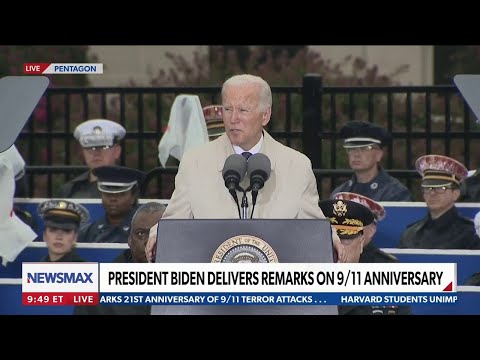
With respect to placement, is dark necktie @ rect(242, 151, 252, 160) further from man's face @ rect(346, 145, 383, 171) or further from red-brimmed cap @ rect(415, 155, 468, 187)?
red-brimmed cap @ rect(415, 155, 468, 187)

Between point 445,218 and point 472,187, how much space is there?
22 cm

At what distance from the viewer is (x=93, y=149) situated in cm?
972

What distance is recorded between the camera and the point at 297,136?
9.64 meters

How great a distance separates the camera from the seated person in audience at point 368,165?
9648 millimetres

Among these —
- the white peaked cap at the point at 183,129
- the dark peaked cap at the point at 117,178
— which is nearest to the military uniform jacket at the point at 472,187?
the white peaked cap at the point at 183,129

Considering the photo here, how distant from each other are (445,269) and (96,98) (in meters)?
2.08

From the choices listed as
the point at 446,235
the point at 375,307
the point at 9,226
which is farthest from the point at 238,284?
the point at 9,226

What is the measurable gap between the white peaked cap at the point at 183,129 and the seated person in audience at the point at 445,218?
1224mm

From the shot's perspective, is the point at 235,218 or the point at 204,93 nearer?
the point at 235,218

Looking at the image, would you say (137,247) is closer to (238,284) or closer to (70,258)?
(70,258)

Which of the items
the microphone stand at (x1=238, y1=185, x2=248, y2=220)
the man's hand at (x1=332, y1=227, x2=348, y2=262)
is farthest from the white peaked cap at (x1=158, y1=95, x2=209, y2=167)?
the man's hand at (x1=332, y1=227, x2=348, y2=262)

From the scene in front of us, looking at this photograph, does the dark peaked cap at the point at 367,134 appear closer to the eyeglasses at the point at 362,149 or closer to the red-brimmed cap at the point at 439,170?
the eyeglasses at the point at 362,149

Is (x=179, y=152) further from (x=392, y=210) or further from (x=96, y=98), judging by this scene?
(x=392, y=210)

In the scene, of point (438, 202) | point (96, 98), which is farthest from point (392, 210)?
point (96, 98)
